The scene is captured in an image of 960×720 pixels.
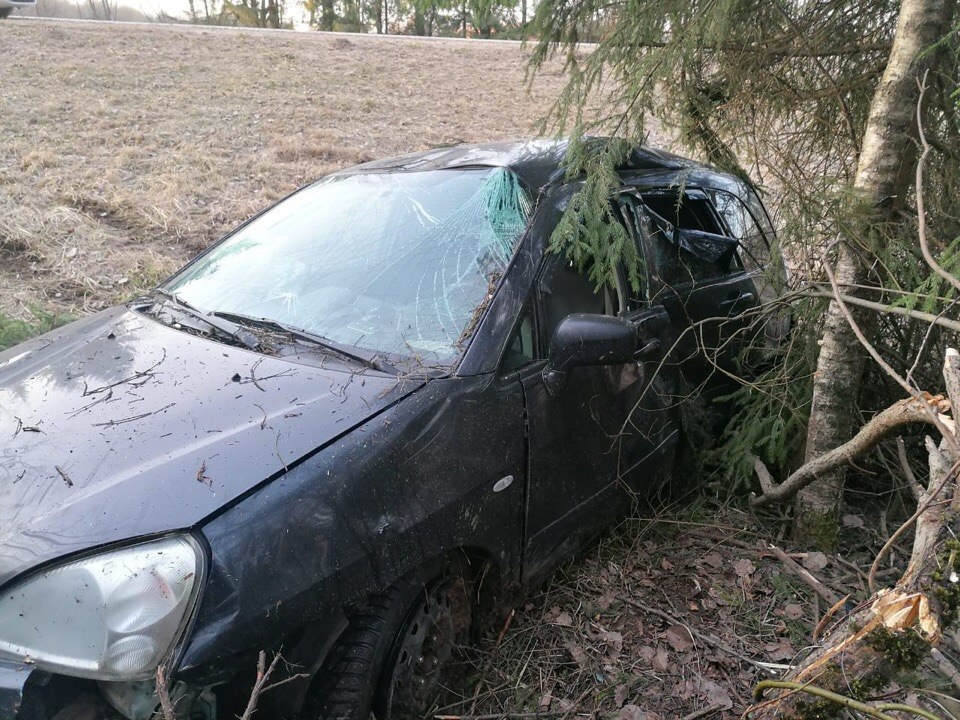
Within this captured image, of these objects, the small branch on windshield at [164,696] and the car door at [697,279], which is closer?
the small branch on windshield at [164,696]

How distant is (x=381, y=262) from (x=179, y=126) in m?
8.65

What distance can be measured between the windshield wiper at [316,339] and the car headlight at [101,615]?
84 cm

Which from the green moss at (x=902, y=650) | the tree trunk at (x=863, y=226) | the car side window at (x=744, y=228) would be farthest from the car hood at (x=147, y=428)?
the car side window at (x=744, y=228)

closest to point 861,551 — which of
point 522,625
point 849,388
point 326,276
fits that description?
point 849,388

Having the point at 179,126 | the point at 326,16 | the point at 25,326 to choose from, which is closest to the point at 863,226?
the point at 25,326

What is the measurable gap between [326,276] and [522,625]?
152 cm

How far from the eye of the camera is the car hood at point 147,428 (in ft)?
5.28

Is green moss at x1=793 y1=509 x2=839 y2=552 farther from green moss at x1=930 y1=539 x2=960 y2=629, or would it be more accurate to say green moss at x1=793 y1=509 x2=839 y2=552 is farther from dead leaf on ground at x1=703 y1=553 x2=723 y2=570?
green moss at x1=930 y1=539 x2=960 y2=629

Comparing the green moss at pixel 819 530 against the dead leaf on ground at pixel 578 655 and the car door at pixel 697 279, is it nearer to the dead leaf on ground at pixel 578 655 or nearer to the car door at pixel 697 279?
the car door at pixel 697 279

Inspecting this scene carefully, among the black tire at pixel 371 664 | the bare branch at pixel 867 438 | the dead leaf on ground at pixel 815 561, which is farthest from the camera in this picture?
the dead leaf on ground at pixel 815 561

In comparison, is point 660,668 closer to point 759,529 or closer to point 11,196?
point 759,529

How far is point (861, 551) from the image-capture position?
10.2 feet

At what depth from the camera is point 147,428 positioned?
1907 mm

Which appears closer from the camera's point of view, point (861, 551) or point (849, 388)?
point (849, 388)
